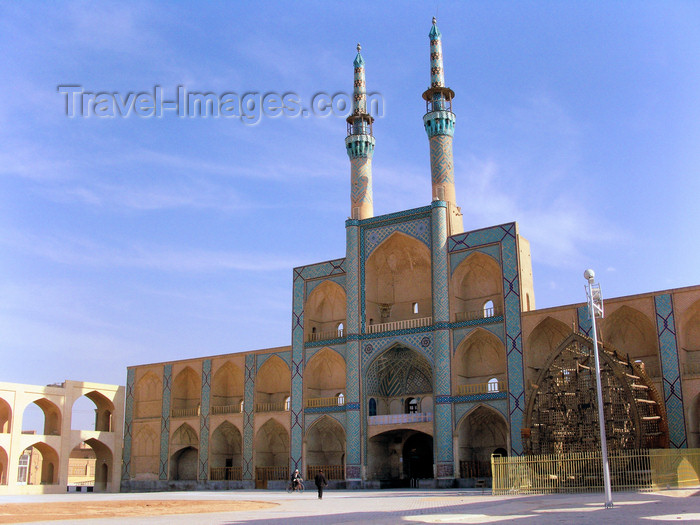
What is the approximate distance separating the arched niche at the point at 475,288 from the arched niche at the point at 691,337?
6.47 meters

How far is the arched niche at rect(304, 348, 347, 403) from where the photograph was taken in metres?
32.5

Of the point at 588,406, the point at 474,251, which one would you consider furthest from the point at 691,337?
the point at 474,251

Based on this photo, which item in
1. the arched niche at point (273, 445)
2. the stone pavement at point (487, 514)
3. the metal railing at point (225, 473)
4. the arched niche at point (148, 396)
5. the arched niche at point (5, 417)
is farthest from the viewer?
the arched niche at point (148, 396)

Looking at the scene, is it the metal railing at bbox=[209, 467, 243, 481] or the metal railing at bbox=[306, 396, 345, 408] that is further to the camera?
the metal railing at bbox=[209, 467, 243, 481]

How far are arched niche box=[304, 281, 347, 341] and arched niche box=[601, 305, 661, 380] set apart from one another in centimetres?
1176

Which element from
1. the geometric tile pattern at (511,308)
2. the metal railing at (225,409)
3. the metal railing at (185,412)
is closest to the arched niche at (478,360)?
the geometric tile pattern at (511,308)

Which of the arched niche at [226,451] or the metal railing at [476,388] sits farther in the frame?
the arched niche at [226,451]

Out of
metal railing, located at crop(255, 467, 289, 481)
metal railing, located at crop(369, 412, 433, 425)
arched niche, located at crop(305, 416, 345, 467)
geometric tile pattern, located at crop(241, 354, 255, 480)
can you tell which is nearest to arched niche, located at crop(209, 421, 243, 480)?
geometric tile pattern, located at crop(241, 354, 255, 480)

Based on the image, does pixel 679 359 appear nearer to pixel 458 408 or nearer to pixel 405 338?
pixel 458 408

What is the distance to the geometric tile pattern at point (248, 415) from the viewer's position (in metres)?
33.7

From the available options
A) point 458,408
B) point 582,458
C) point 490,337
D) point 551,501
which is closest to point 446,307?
point 490,337

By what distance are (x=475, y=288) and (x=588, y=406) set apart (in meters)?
10.2

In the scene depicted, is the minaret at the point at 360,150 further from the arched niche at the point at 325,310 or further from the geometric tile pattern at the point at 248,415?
the geometric tile pattern at the point at 248,415

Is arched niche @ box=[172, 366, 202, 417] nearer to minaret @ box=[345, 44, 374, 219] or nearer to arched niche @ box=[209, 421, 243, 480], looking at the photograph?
arched niche @ box=[209, 421, 243, 480]
